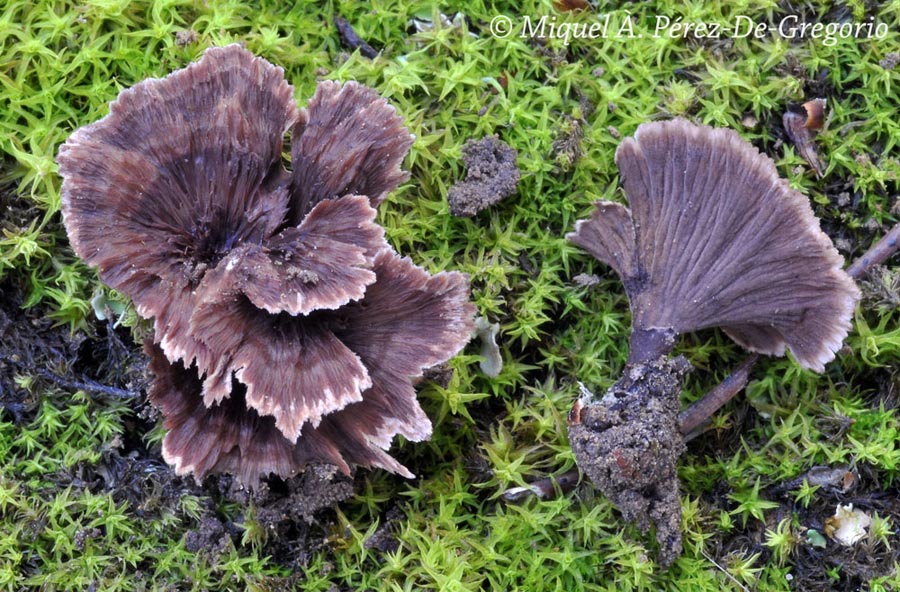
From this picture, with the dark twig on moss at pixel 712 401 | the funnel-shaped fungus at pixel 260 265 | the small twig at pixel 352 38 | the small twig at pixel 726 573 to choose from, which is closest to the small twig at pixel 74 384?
the funnel-shaped fungus at pixel 260 265

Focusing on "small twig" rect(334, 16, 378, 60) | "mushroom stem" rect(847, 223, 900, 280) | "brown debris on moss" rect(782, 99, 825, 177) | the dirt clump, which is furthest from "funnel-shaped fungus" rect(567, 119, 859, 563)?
"small twig" rect(334, 16, 378, 60)

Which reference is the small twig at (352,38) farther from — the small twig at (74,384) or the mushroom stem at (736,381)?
the mushroom stem at (736,381)

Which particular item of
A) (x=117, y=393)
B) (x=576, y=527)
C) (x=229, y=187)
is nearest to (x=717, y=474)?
(x=576, y=527)

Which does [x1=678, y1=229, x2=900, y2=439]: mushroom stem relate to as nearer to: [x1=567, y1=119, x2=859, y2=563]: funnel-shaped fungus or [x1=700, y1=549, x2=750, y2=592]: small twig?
[x1=567, y1=119, x2=859, y2=563]: funnel-shaped fungus

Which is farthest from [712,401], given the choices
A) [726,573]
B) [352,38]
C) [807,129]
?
[352,38]

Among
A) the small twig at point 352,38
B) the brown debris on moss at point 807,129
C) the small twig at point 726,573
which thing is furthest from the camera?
the small twig at point 352,38

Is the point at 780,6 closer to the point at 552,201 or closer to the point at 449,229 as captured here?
the point at 552,201
